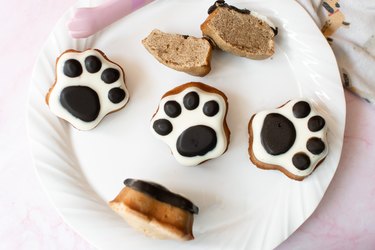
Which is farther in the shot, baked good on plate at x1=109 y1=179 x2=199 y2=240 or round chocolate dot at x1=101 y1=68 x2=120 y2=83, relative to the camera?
round chocolate dot at x1=101 y1=68 x2=120 y2=83

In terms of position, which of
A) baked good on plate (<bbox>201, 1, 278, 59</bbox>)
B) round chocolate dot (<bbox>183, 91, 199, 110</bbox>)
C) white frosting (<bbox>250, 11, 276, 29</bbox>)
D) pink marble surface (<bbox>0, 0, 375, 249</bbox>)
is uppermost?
white frosting (<bbox>250, 11, 276, 29</bbox>)

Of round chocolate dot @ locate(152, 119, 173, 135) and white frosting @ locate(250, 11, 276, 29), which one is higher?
white frosting @ locate(250, 11, 276, 29)

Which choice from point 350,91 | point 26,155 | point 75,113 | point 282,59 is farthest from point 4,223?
point 350,91

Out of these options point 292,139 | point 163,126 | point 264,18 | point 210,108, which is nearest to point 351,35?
point 264,18

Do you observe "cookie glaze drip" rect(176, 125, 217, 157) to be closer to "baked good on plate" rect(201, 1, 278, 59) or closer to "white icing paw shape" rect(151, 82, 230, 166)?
"white icing paw shape" rect(151, 82, 230, 166)

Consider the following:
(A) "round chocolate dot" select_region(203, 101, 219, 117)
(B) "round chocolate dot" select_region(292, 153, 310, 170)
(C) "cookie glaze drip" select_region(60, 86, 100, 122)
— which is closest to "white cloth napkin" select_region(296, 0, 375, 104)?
(B) "round chocolate dot" select_region(292, 153, 310, 170)

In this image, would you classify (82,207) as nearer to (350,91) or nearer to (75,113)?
(75,113)
